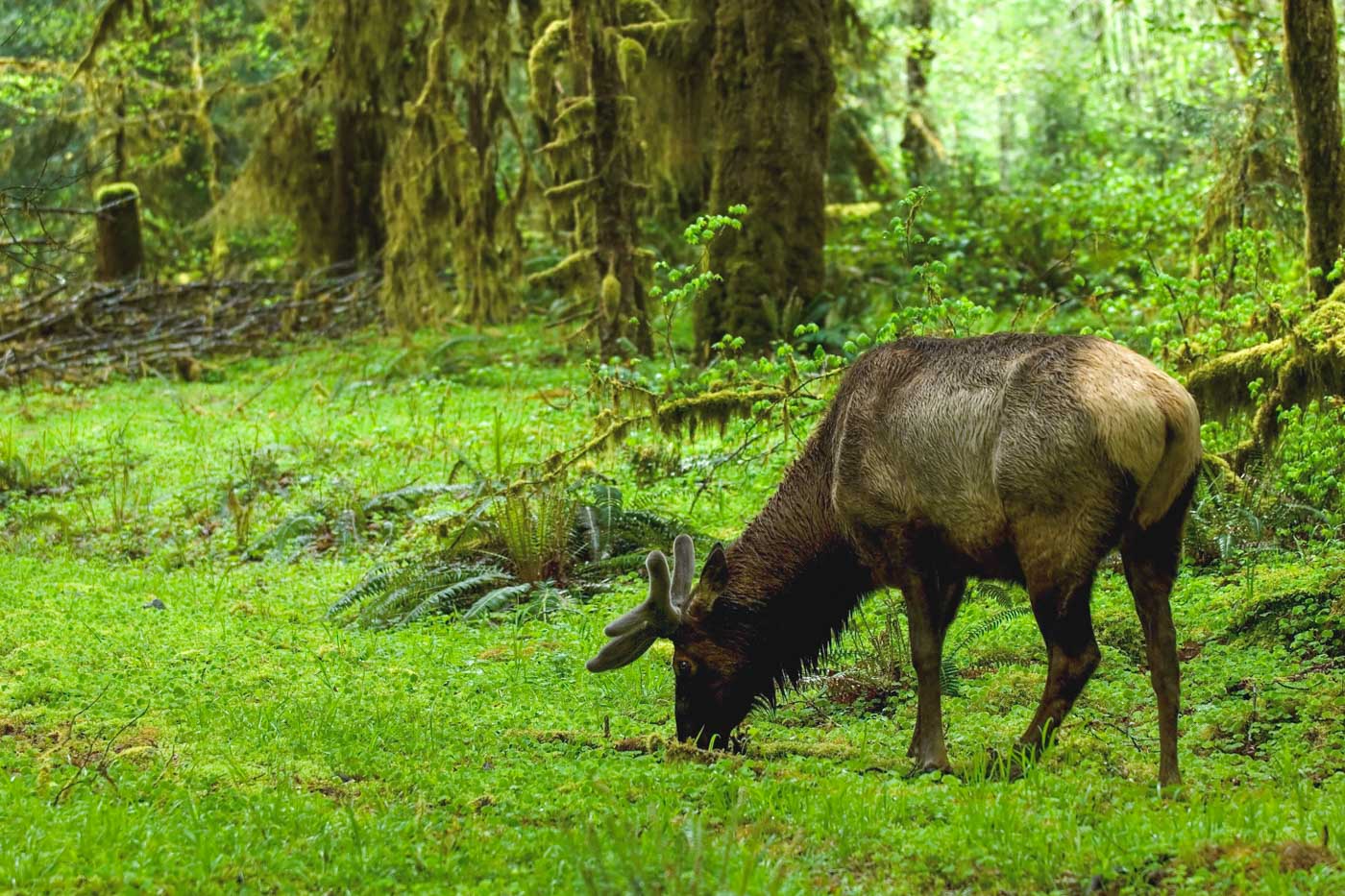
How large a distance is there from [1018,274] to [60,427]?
12.6m

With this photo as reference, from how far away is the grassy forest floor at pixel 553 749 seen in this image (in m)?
4.08

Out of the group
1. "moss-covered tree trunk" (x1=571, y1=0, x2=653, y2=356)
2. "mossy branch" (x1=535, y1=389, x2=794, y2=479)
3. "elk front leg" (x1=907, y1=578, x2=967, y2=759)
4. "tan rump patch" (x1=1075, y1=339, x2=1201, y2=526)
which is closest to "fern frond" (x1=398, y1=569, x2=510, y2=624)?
"mossy branch" (x1=535, y1=389, x2=794, y2=479)

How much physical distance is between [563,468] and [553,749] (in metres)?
3.63

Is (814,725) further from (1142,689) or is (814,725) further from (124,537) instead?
(124,537)

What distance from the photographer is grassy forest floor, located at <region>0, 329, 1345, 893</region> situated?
13.4 ft

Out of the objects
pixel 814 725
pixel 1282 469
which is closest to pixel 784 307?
pixel 1282 469

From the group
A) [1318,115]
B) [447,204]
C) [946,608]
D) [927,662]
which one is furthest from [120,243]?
[927,662]

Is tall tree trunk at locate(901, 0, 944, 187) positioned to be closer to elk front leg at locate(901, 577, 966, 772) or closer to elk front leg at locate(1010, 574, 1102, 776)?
elk front leg at locate(901, 577, 966, 772)

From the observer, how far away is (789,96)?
1395cm

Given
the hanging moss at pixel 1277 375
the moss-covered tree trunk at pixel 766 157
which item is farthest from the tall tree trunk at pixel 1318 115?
the moss-covered tree trunk at pixel 766 157

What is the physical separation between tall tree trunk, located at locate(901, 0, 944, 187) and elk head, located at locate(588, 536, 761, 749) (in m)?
18.2

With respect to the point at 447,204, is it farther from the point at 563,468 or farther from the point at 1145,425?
the point at 1145,425

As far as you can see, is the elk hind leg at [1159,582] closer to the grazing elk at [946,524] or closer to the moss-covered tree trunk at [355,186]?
the grazing elk at [946,524]

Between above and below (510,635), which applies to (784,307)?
above
